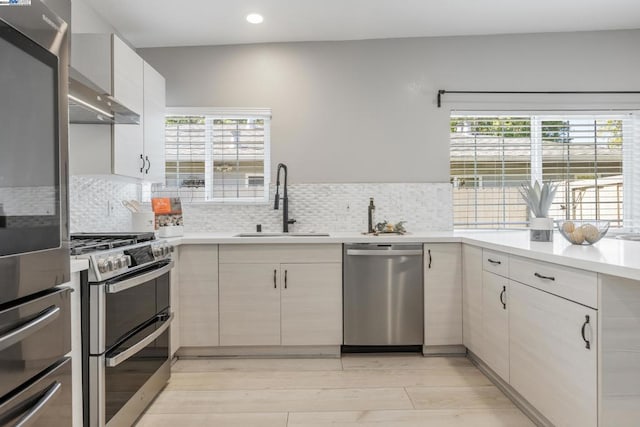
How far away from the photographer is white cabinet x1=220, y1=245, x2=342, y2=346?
9.67 feet

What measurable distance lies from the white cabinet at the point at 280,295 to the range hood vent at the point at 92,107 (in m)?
1.13

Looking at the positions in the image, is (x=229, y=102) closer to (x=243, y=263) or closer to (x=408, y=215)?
(x=243, y=263)

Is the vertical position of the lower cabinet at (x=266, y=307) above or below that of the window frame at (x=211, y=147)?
below

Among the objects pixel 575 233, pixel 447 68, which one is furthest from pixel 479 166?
pixel 575 233

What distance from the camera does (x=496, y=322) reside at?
2.38m

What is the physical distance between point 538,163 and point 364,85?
67.1 inches

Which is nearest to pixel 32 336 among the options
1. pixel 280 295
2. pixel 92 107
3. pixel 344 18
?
pixel 92 107

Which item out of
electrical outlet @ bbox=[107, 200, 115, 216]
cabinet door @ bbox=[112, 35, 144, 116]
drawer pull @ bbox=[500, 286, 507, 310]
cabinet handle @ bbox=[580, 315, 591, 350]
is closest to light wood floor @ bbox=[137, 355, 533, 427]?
drawer pull @ bbox=[500, 286, 507, 310]

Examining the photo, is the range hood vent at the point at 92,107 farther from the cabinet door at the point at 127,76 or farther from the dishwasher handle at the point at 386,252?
the dishwasher handle at the point at 386,252

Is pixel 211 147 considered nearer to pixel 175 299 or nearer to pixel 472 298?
pixel 175 299

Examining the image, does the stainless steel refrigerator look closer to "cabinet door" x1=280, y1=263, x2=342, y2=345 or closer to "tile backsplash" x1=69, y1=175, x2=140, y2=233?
"tile backsplash" x1=69, y1=175, x2=140, y2=233

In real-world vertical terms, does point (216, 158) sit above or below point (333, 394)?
above

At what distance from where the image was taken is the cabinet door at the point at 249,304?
2.95m

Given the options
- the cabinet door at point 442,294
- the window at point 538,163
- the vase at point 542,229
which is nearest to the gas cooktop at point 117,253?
the cabinet door at point 442,294
